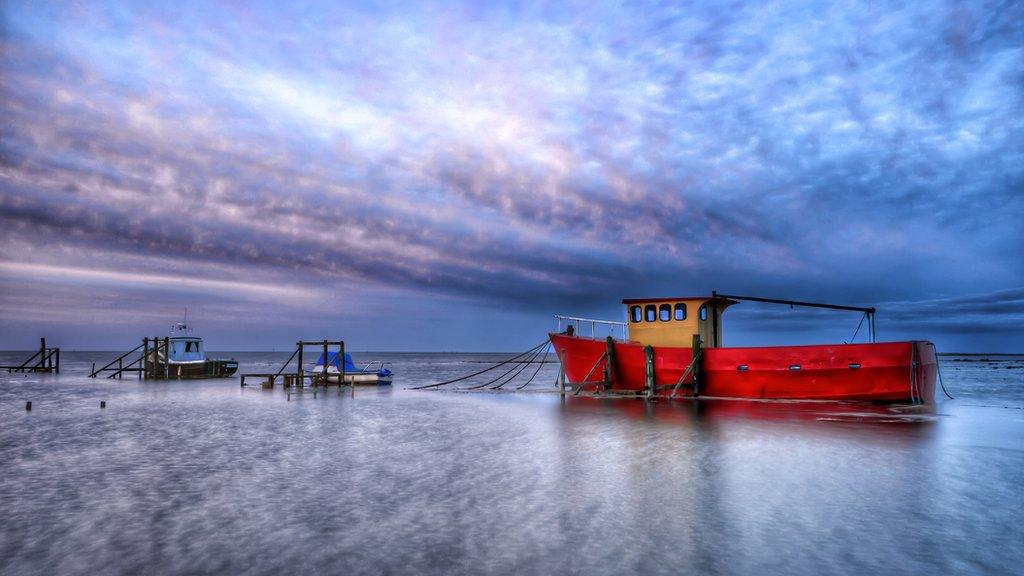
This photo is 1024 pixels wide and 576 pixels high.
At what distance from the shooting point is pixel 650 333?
26.3 meters

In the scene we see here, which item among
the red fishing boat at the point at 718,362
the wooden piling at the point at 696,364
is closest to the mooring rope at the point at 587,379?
the red fishing boat at the point at 718,362

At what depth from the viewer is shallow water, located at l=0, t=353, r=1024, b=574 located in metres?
6.43

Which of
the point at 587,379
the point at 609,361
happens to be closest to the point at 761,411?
the point at 609,361

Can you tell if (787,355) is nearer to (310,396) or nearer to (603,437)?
(603,437)

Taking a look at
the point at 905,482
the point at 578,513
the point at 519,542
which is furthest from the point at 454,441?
the point at 905,482

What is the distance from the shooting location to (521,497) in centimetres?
920

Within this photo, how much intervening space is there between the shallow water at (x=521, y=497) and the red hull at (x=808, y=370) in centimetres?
262

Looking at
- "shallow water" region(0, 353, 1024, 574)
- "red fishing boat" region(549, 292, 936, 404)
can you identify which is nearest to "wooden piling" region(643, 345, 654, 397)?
"red fishing boat" region(549, 292, 936, 404)

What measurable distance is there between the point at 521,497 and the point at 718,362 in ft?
55.1

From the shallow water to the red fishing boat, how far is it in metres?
2.77

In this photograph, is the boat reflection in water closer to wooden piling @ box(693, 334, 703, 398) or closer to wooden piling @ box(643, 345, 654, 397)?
wooden piling @ box(693, 334, 703, 398)

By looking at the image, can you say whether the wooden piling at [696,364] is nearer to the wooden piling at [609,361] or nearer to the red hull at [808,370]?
the red hull at [808,370]

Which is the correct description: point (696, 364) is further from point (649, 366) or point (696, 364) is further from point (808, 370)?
point (808, 370)

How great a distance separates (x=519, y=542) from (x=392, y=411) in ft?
56.6
